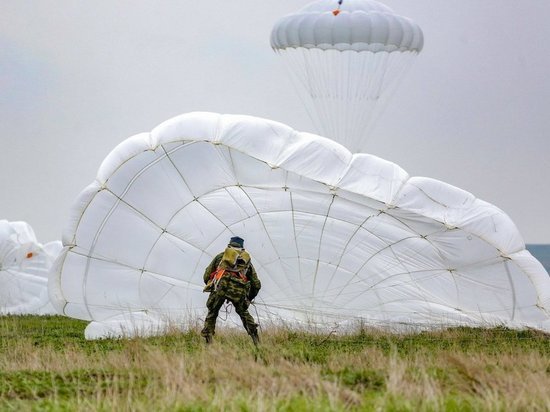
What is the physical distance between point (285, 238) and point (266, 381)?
37.6 ft

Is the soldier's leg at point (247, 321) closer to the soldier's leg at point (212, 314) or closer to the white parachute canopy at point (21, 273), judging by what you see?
the soldier's leg at point (212, 314)

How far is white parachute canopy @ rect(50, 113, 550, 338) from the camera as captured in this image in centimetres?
2083

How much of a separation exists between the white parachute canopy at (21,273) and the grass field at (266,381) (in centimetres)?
1967

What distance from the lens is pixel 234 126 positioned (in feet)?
68.6

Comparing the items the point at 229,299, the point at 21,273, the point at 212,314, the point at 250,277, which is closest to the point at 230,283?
the point at 229,299

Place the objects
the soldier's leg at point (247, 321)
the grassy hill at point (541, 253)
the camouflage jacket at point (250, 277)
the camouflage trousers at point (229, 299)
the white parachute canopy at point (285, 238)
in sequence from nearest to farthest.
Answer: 1. the soldier's leg at point (247, 321)
2. the camouflage trousers at point (229, 299)
3. the camouflage jacket at point (250, 277)
4. the white parachute canopy at point (285, 238)
5. the grassy hill at point (541, 253)

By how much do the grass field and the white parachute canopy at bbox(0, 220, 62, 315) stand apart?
19.7 metres

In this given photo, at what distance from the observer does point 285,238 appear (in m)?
22.7

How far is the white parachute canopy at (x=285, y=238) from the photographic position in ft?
68.3

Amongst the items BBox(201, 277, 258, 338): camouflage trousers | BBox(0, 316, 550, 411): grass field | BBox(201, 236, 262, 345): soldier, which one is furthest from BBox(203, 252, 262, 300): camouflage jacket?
BBox(0, 316, 550, 411): grass field

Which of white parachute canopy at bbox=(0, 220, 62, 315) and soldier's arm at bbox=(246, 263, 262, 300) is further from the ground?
soldier's arm at bbox=(246, 263, 262, 300)

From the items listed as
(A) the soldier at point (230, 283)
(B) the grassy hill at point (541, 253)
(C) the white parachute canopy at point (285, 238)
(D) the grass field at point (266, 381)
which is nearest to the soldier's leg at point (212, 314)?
(A) the soldier at point (230, 283)

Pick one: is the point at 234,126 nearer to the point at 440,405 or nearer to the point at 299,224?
the point at 299,224

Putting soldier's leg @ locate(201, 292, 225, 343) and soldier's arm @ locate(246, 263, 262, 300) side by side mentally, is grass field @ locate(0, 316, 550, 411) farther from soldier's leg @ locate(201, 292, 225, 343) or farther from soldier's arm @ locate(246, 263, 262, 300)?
soldier's arm @ locate(246, 263, 262, 300)
